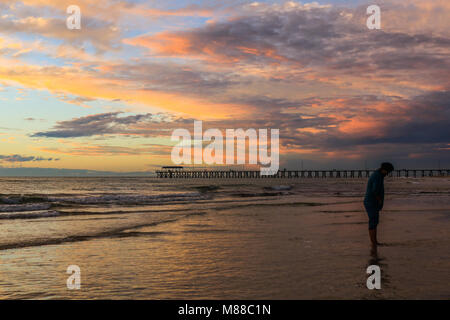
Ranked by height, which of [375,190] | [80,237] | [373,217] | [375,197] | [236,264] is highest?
[375,190]

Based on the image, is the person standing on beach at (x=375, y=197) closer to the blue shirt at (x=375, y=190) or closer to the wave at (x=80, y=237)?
the blue shirt at (x=375, y=190)

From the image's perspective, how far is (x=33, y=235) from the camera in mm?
12227

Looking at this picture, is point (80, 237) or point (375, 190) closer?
point (375, 190)

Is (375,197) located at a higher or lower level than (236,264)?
higher

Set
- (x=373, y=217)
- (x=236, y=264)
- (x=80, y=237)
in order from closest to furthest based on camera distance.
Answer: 1. (x=236, y=264)
2. (x=373, y=217)
3. (x=80, y=237)

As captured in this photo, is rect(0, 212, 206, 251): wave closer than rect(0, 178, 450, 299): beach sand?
No

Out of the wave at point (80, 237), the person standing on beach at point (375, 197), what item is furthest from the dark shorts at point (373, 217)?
the wave at point (80, 237)

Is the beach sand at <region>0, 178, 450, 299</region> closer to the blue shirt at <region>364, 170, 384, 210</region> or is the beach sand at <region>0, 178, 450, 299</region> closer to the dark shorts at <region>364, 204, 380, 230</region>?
the dark shorts at <region>364, 204, 380, 230</region>

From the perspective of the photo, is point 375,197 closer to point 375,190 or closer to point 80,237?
point 375,190

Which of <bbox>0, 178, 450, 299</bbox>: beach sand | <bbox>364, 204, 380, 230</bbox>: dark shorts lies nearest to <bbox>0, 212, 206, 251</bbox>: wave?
<bbox>0, 178, 450, 299</bbox>: beach sand

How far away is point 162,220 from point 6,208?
40.1 ft

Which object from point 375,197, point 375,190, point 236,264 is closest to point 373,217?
point 375,197
